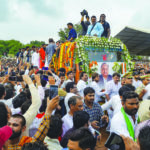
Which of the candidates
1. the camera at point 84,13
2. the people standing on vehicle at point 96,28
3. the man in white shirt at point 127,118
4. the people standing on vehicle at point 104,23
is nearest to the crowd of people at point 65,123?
the man in white shirt at point 127,118

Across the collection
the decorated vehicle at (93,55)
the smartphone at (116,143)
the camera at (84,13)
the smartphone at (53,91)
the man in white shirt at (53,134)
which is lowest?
the man in white shirt at (53,134)

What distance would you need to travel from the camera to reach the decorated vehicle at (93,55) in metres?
6.57

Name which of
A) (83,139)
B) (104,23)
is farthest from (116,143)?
(104,23)

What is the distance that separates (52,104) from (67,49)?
5.28 metres

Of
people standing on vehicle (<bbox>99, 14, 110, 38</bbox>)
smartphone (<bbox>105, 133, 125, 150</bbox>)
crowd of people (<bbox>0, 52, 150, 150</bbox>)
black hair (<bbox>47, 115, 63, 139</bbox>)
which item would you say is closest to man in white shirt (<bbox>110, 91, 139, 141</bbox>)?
crowd of people (<bbox>0, 52, 150, 150</bbox>)

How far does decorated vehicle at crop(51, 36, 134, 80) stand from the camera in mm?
6566

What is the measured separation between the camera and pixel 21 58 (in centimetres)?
1420

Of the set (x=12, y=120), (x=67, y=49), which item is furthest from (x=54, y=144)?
(x=67, y=49)

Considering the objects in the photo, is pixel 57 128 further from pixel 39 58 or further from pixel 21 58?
pixel 21 58

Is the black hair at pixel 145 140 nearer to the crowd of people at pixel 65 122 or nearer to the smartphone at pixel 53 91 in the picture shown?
the crowd of people at pixel 65 122

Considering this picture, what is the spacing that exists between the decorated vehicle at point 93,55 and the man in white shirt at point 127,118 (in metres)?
3.94

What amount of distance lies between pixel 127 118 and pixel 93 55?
469 cm

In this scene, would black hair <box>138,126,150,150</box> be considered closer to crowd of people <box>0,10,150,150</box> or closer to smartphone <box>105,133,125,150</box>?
crowd of people <box>0,10,150,150</box>

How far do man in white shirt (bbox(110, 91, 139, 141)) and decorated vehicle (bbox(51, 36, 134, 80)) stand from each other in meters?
3.94
